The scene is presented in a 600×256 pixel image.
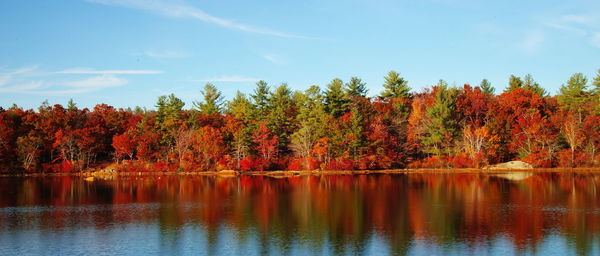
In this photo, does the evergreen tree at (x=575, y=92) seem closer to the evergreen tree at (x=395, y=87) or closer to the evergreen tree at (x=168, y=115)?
the evergreen tree at (x=395, y=87)

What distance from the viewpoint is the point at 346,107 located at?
68.4 metres

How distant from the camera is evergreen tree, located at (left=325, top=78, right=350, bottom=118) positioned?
67188 mm

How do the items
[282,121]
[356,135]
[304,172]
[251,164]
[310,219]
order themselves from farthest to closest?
1. [282,121]
2. [251,164]
3. [304,172]
4. [356,135]
5. [310,219]

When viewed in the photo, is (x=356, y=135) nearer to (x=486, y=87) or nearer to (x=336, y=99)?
(x=336, y=99)

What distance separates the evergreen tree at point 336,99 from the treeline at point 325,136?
0.49 ft

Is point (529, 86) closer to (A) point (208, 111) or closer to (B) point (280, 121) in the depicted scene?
(B) point (280, 121)

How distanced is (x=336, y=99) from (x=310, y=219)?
136 feet

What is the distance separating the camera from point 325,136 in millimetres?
A: 61031

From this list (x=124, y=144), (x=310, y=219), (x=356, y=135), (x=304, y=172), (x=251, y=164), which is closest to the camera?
(x=310, y=219)

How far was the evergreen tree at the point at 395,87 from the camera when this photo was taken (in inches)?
3113

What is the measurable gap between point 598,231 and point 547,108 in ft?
164

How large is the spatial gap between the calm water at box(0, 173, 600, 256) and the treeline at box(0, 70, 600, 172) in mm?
15350

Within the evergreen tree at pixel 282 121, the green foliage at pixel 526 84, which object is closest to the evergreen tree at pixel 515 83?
the green foliage at pixel 526 84

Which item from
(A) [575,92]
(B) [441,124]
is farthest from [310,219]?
(A) [575,92]
